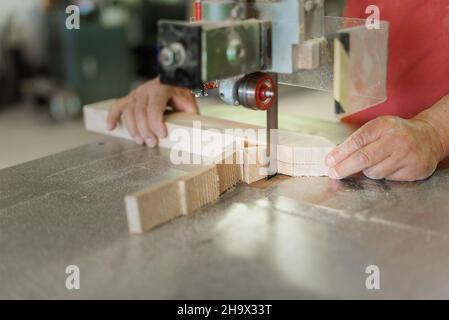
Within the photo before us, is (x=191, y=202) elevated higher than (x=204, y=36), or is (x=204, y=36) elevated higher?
(x=204, y=36)

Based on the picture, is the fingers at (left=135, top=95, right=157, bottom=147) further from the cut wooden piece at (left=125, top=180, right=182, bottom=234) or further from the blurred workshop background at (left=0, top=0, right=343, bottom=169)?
the blurred workshop background at (left=0, top=0, right=343, bottom=169)

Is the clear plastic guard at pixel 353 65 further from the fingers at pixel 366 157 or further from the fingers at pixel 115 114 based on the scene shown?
the fingers at pixel 115 114

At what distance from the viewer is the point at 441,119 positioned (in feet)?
4.16

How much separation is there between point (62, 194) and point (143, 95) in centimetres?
43

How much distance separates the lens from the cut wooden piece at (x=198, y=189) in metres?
1.04

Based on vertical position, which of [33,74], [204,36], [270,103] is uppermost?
[204,36]

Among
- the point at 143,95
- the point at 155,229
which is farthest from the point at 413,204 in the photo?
the point at 143,95

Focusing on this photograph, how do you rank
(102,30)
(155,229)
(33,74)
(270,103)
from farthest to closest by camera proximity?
(33,74) < (102,30) < (270,103) < (155,229)

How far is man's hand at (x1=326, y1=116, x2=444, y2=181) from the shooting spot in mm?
1170

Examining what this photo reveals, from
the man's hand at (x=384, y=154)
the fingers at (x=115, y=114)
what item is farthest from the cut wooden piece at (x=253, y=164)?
the fingers at (x=115, y=114)

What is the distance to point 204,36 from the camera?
872mm

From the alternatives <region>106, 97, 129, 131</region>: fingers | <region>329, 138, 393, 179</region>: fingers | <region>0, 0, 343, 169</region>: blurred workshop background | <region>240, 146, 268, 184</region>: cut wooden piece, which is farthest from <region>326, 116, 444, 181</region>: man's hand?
<region>0, 0, 343, 169</region>: blurred workshop background

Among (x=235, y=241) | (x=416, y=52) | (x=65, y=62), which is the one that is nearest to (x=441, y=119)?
(x=416, y=52)

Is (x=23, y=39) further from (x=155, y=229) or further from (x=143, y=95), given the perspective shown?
(x=155, y=229)
